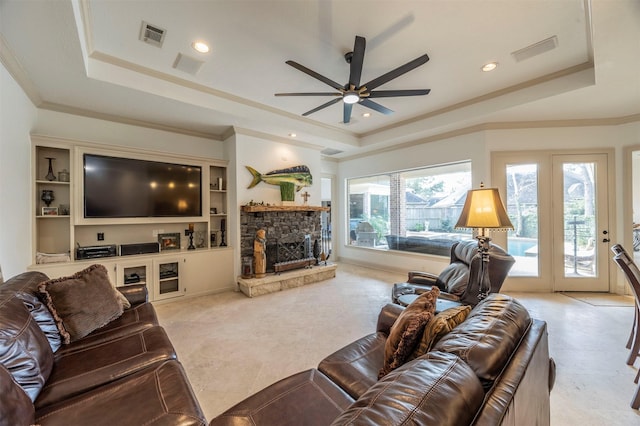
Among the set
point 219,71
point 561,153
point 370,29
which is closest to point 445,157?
point 561,153

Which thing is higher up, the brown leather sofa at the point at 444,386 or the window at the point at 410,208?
the window at the point at 410,208

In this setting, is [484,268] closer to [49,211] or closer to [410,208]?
[410,208]

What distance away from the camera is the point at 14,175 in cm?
257

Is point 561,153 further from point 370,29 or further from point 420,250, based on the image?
point 370,29

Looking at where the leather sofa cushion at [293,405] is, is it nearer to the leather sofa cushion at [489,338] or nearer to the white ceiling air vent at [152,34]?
the leather sofa cushion at [489,338]

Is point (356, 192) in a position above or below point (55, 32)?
below

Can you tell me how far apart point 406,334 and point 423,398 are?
521 mm

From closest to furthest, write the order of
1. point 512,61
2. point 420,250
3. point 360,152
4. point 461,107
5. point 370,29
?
point 370,29, point 512,61, point 461,107, point 420,250, point 360,152

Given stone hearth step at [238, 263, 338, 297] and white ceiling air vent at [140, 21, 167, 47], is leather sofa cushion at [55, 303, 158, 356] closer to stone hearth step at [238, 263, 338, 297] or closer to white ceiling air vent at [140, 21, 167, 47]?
stone hearth step at [238, 263, 338, 297]

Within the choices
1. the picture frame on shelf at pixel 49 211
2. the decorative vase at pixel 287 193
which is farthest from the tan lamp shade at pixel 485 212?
the picture frame on shelf at pixel 49 211

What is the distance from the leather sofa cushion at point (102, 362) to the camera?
4.25 feet

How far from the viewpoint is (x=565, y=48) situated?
2.60m

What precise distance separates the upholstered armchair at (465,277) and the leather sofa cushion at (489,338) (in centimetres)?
131

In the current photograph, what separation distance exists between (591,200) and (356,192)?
13.8 feet
